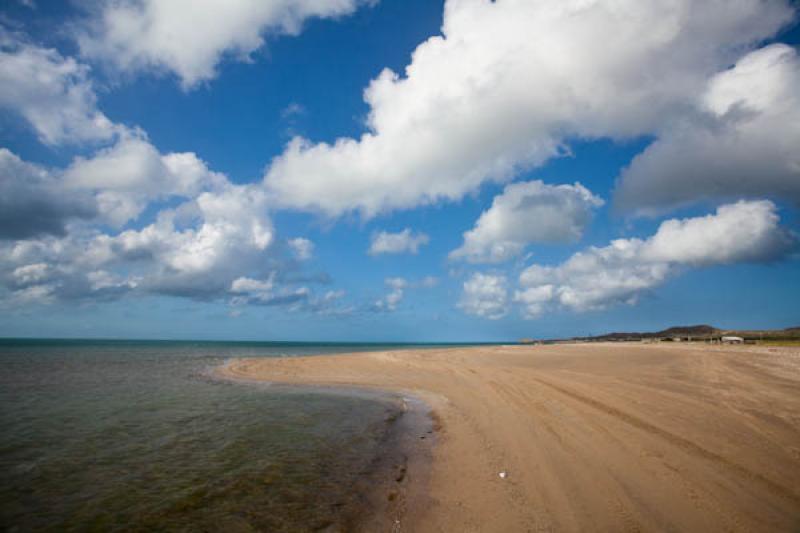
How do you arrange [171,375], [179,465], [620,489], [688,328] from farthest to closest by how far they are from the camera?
[688,328]
[171,375]
[179,465]
[620,489]

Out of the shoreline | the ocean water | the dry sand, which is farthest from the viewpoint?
the ocean water

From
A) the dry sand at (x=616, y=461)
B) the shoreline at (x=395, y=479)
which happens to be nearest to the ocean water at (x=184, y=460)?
the shoreline at (x=395, y=479)

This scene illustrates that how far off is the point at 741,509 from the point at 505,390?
1231 cm

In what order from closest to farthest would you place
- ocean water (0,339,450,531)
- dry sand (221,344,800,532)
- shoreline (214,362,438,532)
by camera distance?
dry sand (221,344,800,532) < shoreline (214,362,438,532) < ocean water (0,339,450,531)

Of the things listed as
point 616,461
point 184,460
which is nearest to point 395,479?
point 616,461

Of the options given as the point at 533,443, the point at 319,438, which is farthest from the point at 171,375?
the point at 533,443

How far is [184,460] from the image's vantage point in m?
9.81

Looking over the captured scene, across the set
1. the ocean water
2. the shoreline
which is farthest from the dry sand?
the ocean water

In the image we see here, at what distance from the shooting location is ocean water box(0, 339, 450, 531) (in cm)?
690

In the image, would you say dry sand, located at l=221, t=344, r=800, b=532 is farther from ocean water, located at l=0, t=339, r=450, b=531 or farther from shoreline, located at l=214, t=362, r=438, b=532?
ocean water, located at l=0, t=339, r=450, b=531

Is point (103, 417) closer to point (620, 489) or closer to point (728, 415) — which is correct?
point (620, 489)

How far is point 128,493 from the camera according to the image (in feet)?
25.7

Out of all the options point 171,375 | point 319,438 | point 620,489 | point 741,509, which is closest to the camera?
point 741,509

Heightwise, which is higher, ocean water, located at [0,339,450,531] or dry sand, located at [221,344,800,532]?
dry sand, located at [221,344,800,532]
